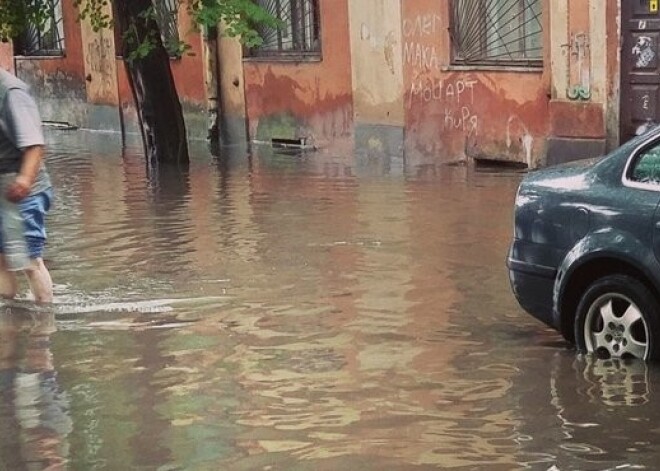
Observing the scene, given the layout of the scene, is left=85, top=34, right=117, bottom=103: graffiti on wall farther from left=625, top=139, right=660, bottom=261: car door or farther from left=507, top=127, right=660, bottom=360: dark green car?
left=625, top=139, right=660, bottom=261: car door

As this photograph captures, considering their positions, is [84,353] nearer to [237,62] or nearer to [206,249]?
[206,249]

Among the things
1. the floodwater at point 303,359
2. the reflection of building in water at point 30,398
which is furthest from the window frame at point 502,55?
the reflection of building in water at point 30,398

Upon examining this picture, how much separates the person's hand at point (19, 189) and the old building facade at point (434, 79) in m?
9.28

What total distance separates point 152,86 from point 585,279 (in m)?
12.4

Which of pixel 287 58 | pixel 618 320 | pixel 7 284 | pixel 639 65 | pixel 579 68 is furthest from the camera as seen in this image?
pixel 287 58

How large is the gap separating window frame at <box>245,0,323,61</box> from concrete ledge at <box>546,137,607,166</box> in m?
5.54

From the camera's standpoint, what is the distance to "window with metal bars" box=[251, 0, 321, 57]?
21.7 m

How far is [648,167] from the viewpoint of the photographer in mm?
7168

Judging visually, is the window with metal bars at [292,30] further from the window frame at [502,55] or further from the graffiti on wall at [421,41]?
the window frame at [502,55]

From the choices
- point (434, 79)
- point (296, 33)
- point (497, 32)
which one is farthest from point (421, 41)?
point (296, 33)

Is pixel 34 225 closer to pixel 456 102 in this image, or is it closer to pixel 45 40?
pixel 456 102

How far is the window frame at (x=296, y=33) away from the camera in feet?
70.7

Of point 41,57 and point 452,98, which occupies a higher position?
point 41,57

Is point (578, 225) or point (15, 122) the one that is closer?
point (578, 225)
